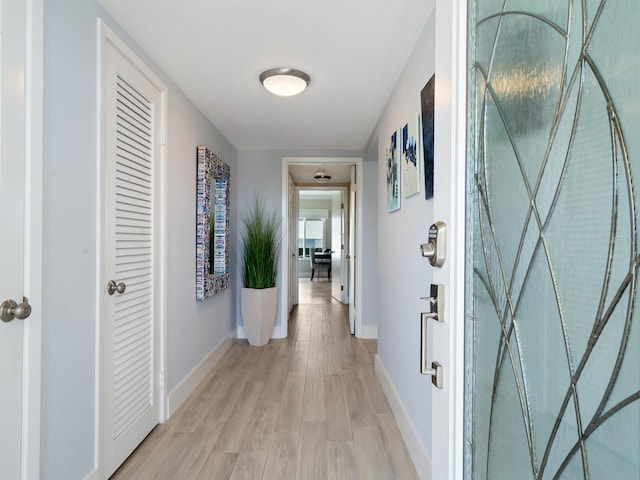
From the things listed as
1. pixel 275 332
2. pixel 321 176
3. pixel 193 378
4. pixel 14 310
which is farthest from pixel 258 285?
pixel 14 310

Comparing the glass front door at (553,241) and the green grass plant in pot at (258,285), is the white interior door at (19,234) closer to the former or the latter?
the glass front door at (553,241)

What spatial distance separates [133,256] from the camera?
6.09ft

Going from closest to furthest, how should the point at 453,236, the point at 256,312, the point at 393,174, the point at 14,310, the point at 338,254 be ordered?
the point at 453,236
the point at 14,310
the point at 393,174
the point at 256,312
the point at 338,254

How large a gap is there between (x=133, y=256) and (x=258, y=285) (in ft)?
6.33

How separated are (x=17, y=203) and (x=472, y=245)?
137 centimetres

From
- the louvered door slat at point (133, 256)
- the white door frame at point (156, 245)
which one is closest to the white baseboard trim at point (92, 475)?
the white door frame at point (156, 245)

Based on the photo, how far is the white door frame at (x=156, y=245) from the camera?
1.53m

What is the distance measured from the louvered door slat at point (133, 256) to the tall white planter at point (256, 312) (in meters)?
1.64

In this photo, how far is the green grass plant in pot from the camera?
368 cm

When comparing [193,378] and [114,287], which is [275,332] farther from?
[114,287]

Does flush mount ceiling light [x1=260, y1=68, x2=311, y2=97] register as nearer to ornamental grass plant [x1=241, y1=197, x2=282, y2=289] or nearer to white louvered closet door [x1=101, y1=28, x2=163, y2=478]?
white louvered closet door [x1=101, y1=28, x2=163, y2=478]

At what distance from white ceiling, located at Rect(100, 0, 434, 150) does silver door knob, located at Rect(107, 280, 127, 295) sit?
130 centimetres

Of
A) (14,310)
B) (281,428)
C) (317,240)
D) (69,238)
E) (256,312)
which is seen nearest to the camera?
(14,310)

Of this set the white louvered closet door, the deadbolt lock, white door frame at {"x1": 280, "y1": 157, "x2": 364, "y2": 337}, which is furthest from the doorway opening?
the deadbolt lock
